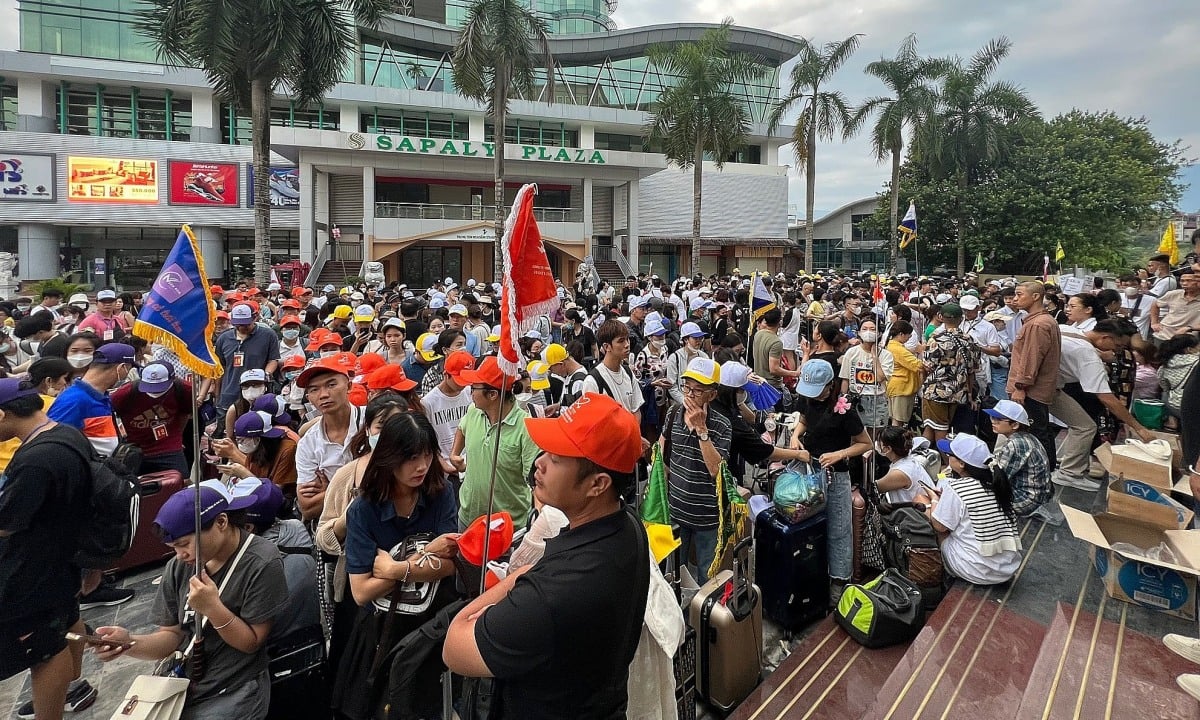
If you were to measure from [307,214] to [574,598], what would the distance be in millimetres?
29496

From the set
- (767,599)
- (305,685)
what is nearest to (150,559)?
(305,685)

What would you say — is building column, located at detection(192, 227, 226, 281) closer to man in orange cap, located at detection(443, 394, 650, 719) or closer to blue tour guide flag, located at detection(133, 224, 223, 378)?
blue tour guide flag, located at detection(133, 224, 223, 378)

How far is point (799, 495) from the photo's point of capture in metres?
4.07

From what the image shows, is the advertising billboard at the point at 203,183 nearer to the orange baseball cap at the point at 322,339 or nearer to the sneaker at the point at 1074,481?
the orange baseball cap at the point at 322,339

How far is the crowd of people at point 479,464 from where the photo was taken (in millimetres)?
1767

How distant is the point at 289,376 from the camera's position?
6.72 metres

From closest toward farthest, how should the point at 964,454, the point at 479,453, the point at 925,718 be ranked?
the point at 925,718 → the point at 479,453 → the point at 964,454

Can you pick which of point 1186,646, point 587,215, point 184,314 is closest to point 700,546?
point 1186,646

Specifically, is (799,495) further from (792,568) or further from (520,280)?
(520,280)

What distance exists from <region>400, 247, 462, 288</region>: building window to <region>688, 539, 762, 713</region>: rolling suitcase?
28.5 meters

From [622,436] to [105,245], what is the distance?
1527 inches

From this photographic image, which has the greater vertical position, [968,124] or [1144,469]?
[968,124]

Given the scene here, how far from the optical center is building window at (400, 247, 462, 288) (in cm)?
3025

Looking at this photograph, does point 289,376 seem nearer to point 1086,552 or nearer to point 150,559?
point 150,559
